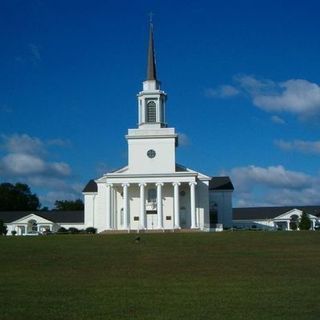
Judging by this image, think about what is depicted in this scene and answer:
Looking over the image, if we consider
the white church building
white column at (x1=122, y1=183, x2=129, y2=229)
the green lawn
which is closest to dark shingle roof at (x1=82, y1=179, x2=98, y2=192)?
the white church building

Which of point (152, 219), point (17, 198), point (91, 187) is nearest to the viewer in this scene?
point (152, 219)

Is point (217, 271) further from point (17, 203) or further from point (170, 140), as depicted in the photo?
point (17, 203)

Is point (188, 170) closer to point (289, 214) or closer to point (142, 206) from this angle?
point (142, 206)

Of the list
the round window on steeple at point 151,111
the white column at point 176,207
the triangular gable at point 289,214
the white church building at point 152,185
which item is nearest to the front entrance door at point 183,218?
the white church building at point 152,185

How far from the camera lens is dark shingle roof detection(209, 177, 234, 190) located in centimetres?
8150

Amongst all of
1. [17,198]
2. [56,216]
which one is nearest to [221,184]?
[56,216]

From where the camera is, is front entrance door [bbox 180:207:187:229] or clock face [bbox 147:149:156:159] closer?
clock face [bbox 147:149:156:159]

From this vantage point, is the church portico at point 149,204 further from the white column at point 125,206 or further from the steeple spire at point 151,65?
the steeple spire at point 151,65

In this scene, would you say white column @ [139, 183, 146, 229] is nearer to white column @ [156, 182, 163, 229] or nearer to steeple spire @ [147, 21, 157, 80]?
white column @ [156, 182, 163, 229]

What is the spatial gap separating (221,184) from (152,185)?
1401cm

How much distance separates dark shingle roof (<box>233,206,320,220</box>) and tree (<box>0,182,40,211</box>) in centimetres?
4538

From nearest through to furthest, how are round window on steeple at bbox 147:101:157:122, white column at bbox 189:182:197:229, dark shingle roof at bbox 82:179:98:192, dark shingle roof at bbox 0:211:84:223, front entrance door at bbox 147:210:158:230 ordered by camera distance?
white column at bbox 189:182:197:229
front entrance door at bbox 147:210:158:230
round window on steeple at bbox 147:101:157:122
dark shingle roof at bbox 82:179:98:192
dark shingle roof at bbox 0:211:84:223

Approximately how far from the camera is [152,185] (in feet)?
236

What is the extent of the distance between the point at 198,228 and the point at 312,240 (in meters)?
27.1
